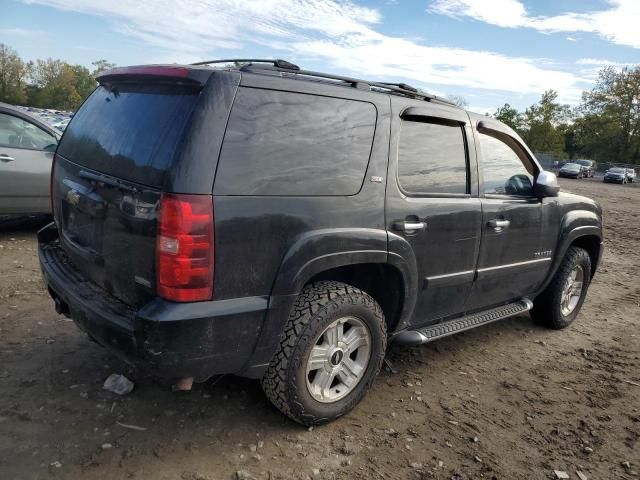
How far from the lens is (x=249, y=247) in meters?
2.43

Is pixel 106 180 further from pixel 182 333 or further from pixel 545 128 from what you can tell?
pixel 545 128

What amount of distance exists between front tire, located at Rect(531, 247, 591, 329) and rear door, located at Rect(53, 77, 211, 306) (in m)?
3.80

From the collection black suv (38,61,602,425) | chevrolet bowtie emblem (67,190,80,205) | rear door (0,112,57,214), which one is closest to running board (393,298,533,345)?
black suv (38,61,602,425)

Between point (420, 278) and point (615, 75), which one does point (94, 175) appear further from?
point (615, 75)

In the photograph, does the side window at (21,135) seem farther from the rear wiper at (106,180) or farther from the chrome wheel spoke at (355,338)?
the chrome wheel spoke at (355,338)

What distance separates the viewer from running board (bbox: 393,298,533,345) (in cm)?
332

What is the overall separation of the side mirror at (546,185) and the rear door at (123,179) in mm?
2866

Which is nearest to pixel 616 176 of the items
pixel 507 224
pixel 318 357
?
pixel 507 224

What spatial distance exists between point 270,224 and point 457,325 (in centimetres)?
182

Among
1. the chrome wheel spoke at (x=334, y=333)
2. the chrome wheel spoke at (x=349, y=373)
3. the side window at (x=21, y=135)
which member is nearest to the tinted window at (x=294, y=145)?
the chrome wheel spoke at (x=334, y=333)

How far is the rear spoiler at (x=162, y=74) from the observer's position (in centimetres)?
242

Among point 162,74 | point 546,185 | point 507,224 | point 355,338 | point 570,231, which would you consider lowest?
point 355,338

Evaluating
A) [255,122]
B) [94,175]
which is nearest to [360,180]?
[255,122]

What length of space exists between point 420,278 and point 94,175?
6.55ft
